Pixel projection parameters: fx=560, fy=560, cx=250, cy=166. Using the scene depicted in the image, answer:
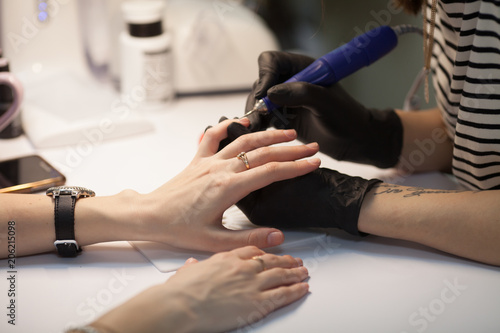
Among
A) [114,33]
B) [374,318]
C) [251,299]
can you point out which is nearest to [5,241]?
[251,299]

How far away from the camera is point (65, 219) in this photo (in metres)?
0.68

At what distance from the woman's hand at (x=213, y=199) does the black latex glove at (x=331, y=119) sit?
9cm

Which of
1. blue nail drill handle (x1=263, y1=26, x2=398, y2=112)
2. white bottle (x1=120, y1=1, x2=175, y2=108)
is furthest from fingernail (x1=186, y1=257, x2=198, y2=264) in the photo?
white bottle (x1=120, y1=1, x2=175, y2=108)

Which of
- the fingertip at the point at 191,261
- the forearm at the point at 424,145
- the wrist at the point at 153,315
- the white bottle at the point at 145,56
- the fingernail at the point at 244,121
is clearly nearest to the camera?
the wrist at the point at 153,315

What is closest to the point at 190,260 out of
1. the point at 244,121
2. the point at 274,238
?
the point at 274,238

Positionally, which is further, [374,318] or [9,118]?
[9,118]

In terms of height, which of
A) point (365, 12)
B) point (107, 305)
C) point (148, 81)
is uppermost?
point (365, 12)

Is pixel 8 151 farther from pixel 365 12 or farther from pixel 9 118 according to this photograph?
pixel 365 12

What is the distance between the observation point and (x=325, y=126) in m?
0.82

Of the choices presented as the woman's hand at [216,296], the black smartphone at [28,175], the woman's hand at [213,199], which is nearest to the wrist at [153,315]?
the woman's hand at [216,296]

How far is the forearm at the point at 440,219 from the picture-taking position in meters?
0.64

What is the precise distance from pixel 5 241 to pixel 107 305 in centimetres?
17

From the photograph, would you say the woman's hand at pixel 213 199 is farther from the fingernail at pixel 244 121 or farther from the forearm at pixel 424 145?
the forearm at pixel 424 145

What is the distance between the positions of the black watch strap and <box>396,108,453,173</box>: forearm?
1.64 ft
